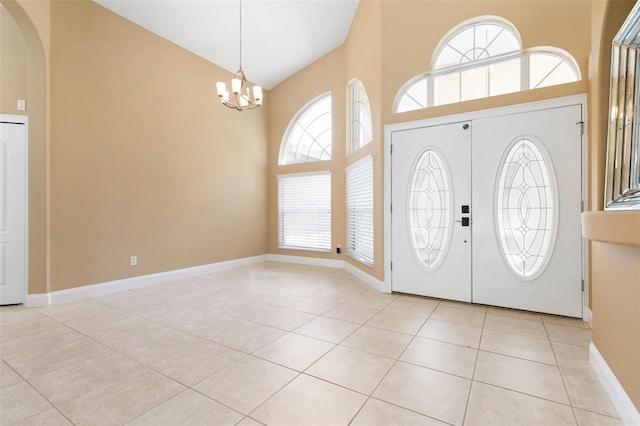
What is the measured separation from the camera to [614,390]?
1658 mm

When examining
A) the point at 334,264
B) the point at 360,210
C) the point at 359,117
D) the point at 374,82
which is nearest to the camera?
the point at 374,82

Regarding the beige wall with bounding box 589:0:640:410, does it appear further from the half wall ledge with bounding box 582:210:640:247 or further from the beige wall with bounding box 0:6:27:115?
the beige wall with bounding box 0:6:27:115

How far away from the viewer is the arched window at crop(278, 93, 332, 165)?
5949mm

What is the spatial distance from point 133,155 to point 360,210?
145 inches

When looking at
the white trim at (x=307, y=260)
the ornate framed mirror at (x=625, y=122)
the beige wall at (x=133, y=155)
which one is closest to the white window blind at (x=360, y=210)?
the white trim at (x=307, y=260)

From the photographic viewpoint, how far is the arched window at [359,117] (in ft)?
15.2

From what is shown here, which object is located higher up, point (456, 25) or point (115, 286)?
point (456, 25)

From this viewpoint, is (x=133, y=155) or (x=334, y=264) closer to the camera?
(x=133, y=155)

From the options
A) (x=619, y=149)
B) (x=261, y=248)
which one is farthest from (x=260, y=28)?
(x=619, y=149)

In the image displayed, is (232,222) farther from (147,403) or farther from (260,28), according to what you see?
(147,403)

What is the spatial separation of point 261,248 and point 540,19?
5.81 meters

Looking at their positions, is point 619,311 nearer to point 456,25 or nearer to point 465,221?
point 465,221

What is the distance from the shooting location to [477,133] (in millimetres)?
3328

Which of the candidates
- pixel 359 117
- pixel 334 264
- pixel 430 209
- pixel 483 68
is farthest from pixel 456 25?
pixel 334 264
